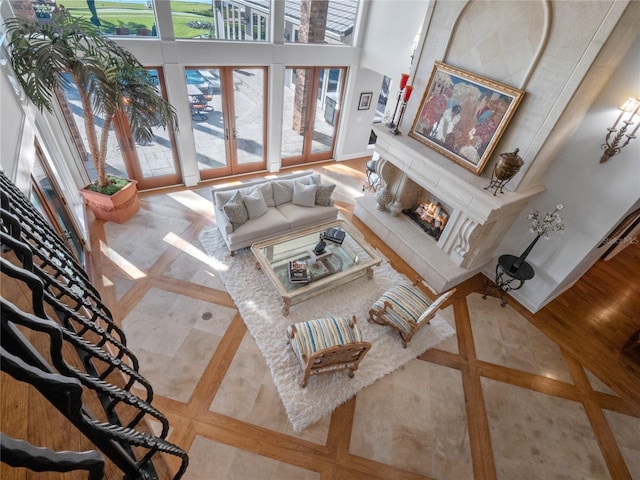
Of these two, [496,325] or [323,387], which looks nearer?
[323,387]

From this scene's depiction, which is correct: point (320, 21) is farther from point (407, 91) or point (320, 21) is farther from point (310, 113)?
point (407, 91)

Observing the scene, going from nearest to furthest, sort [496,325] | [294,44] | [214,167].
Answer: [496,325] → [294,44] → [214,167]

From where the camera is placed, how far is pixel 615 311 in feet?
14.8

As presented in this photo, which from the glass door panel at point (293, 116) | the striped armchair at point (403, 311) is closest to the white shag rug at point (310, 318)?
the striped armchair at point (403, 311)

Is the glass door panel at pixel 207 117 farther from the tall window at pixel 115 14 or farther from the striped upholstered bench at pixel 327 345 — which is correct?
the striped upholstered bench at pixel 327 345

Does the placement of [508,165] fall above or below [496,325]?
above

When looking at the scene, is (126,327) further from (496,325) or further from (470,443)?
(496,325)

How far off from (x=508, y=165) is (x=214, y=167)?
488 centimetres

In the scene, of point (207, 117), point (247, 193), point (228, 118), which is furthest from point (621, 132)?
point (207, 117)

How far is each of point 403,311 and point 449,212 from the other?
6.72 feet

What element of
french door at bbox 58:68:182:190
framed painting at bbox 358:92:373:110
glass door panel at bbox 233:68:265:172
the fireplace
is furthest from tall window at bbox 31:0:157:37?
the fireplace

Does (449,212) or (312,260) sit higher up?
(449,212)

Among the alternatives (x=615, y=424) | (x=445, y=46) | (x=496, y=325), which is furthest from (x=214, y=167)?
(x=615, y=424)

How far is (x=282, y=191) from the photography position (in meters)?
4.85
